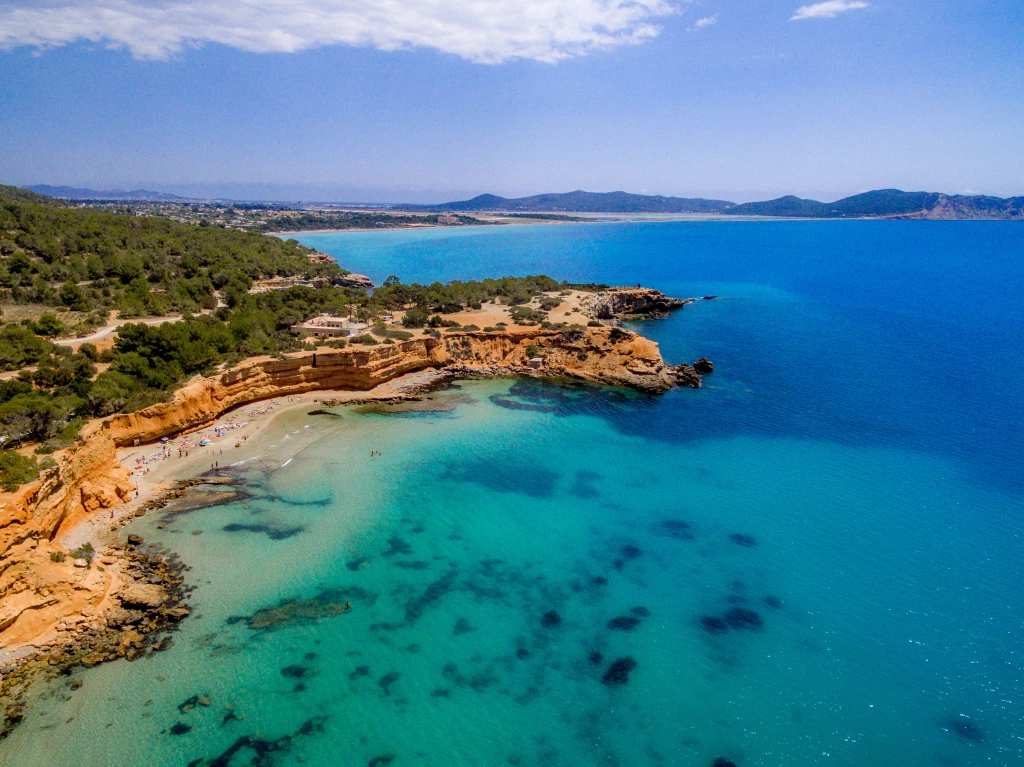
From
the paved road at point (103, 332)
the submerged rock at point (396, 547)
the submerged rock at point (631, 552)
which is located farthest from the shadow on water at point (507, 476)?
the paved road at point (103, 332)

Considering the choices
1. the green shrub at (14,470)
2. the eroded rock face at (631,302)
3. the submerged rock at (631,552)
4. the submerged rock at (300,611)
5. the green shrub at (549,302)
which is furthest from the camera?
the eroded rock face at (631,302)

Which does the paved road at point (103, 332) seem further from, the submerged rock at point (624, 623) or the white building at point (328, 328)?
the submerged rock at point (624, 623)

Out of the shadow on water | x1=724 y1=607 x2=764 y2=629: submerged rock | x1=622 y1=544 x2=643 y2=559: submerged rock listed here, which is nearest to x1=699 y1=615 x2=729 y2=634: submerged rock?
x1=724 y1=607 x2=764 y2=629: submerged rock

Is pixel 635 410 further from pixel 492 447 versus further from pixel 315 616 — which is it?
pixel 315 616

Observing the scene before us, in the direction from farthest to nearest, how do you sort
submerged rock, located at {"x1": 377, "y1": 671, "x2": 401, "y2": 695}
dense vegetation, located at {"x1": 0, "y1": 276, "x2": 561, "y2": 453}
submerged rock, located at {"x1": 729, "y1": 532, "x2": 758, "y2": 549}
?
dense vegetation, located at {"x1": 0, "y1": 276, "x2": 561, "y2": 453}, submerged rock, located at {"x1": 729, "y1": 532, "x2": 758, "y2": 549}, submerged rock, located at {"x1": 377, "y1": 671, "x2": 401, "y2": 695}

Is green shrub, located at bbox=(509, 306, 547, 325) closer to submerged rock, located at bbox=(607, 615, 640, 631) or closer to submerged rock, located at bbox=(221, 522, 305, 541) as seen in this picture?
submerged rock, located at bbox=(221, 522, 305, 541)

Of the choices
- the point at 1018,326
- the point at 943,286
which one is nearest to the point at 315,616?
the point at 1018,326
